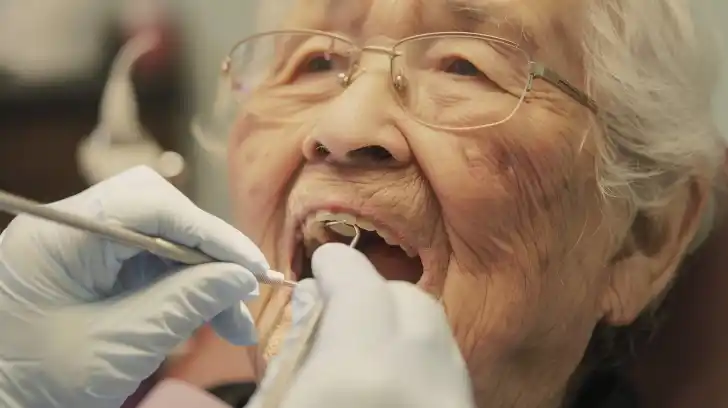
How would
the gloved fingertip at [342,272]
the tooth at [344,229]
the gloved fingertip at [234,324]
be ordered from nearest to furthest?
1. the gloved fingertip at [342,272]
2. the gloved fingertip at [234,324]
3. the tooth at [344,229]

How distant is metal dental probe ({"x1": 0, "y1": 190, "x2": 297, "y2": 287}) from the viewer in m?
0.78

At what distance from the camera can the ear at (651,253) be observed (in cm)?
125

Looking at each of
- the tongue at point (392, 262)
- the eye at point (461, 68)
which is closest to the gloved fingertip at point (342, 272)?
the tongue at point (392, 262)

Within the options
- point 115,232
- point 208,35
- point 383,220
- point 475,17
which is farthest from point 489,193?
point 208,35

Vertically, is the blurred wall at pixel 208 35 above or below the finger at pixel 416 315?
below

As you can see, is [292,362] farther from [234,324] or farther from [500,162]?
[500,162]

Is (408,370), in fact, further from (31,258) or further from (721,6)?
(721,6)

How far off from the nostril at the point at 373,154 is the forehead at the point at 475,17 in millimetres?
166

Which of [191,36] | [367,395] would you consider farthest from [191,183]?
[367,395]

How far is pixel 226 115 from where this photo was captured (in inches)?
60.7

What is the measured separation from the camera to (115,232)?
856 mm

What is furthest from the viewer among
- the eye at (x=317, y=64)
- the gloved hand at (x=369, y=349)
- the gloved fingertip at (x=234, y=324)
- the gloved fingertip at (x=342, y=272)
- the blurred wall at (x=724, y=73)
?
the blurred wall at (x=724, y=73)

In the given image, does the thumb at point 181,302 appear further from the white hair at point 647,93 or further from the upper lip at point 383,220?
the white hair at point 647,93

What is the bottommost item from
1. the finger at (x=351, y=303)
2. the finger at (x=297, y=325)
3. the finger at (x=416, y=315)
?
the finger at (x=297, y=325)
